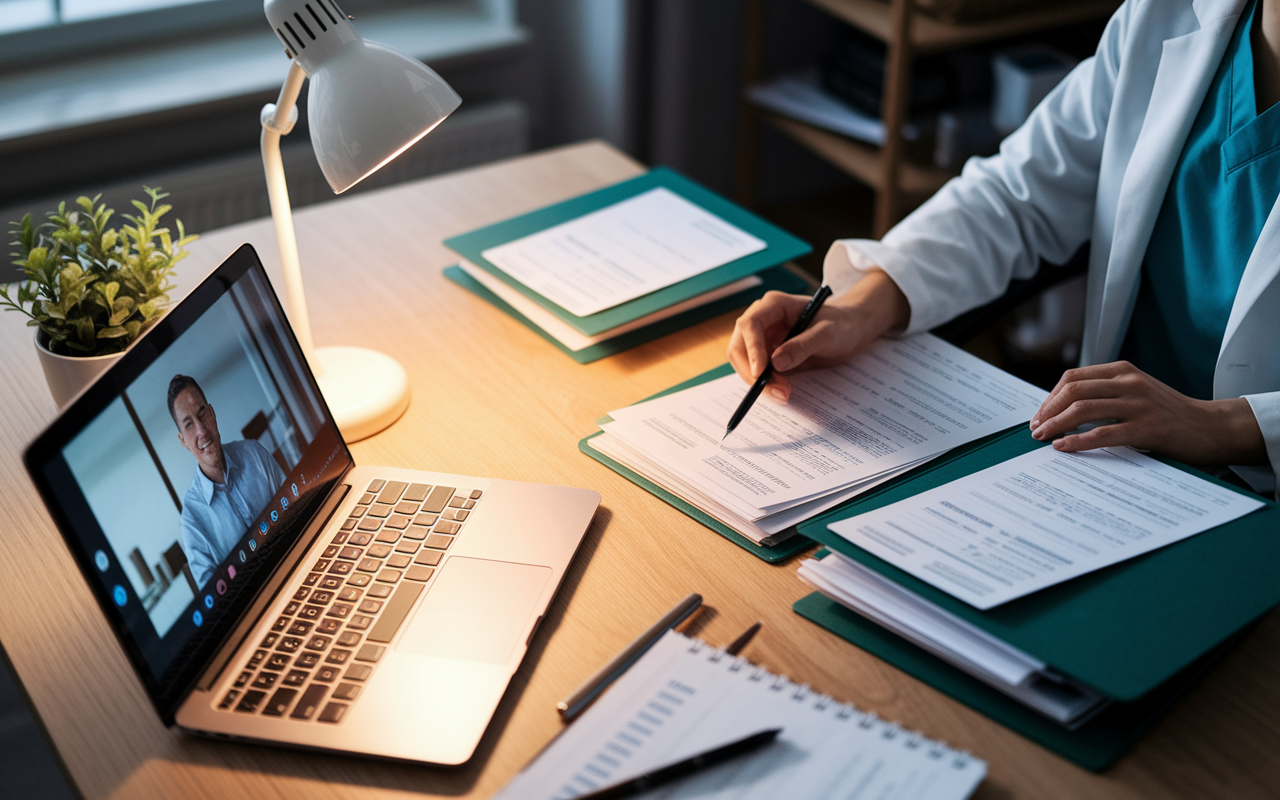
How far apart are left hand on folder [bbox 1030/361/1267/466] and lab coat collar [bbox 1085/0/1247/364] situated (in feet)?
0.90

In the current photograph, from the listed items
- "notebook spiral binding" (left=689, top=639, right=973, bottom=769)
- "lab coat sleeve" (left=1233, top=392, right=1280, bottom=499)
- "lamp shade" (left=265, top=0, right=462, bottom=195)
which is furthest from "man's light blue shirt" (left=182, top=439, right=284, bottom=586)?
"lab coat sleeve" (left=1233, top=392, right=1280, bottom=499)

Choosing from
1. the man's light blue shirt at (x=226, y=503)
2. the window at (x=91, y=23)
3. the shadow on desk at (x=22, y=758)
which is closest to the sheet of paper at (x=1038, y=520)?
the man's light blue shirt at (x=226, y=503)

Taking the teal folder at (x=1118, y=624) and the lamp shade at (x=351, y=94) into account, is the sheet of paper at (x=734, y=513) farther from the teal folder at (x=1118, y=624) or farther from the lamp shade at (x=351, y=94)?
the lamp shade at (x=351, y=94)

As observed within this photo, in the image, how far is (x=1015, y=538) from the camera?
76 centimetres

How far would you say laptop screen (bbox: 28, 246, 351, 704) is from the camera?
639 millimetres

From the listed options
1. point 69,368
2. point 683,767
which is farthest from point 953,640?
point 69,368

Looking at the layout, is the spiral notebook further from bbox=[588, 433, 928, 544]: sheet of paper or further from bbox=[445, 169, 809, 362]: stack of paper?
bbox=[445, 169, 809, 362]: stack of paper

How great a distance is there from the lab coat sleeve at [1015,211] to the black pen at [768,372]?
0.11m

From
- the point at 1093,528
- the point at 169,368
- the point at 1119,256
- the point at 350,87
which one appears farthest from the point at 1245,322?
the point at 169,368

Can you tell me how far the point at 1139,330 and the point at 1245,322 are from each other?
19 cm

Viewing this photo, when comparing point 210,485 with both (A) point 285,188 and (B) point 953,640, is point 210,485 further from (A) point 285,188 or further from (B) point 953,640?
(B) point 953,640

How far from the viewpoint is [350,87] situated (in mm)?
797

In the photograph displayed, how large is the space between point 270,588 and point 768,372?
0.50m

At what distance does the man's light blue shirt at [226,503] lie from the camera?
0.72 m
